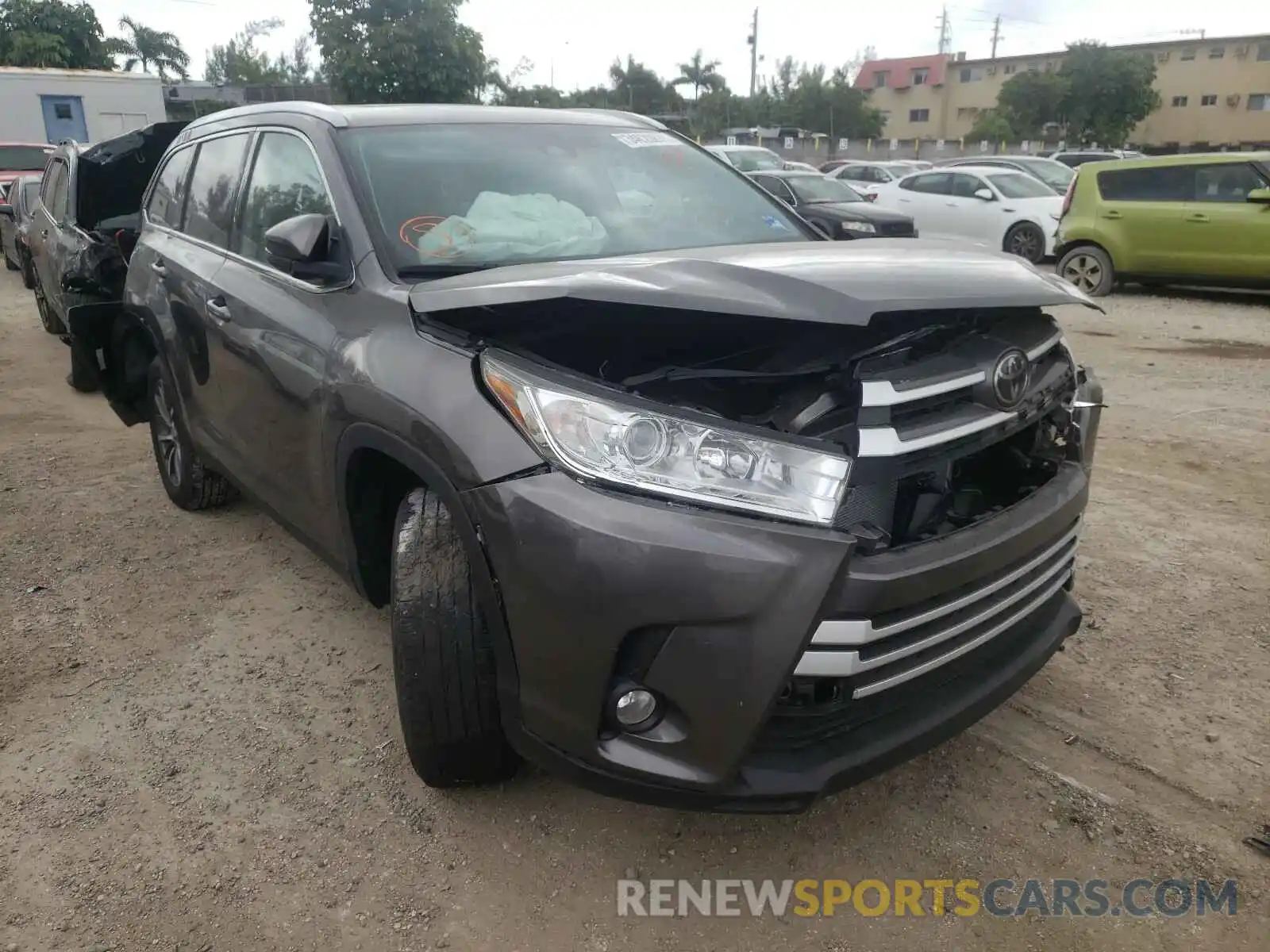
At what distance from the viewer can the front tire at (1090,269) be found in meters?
10.6

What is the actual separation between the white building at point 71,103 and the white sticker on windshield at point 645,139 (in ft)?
88.1

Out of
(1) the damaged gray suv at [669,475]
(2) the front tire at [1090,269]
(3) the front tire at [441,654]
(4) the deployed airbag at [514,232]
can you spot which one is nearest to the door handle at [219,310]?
(1) the damaged gray suv at [669,475]

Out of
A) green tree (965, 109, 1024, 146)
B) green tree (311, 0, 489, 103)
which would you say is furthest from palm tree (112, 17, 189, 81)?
green tree (965, 109, 1024, 146)

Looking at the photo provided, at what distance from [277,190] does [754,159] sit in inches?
592

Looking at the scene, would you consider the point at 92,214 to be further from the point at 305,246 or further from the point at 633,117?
the point at 305,246

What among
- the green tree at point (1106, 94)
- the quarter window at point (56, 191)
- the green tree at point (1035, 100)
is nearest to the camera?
the quarter window at point (56, 191)

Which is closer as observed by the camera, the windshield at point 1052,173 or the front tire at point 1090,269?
the front tire at point 1090,269

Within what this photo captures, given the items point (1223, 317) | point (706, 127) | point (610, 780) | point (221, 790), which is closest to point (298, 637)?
point (221, 790)

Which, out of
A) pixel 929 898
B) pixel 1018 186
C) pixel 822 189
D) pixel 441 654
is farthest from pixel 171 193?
pixel 1018 186

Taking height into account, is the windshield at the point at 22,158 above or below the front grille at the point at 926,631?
above

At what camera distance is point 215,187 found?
375 cm

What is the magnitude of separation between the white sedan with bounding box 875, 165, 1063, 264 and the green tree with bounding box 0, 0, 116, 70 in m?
34.5

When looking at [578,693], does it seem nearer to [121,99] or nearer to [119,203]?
[119,203]

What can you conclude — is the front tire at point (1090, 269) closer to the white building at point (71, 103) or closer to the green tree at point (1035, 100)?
the white building at point (71, 103)
